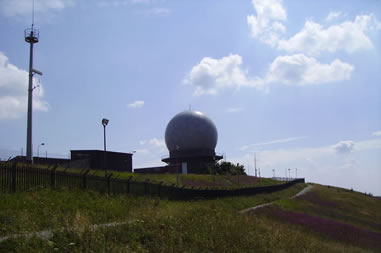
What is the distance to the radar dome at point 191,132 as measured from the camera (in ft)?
285

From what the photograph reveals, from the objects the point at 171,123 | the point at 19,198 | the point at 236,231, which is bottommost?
the point at 236,231

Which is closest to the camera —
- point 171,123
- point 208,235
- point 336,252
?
point 208,235

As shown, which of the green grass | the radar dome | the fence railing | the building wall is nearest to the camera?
the fence railing

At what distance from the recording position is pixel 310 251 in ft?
44.9

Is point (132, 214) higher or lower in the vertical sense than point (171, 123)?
lower

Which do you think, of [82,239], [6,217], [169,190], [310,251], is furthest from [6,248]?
[169,190]

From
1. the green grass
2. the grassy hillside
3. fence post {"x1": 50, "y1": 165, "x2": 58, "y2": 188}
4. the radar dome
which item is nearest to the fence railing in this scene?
fence post {"x1": 50, "y1": 165, "x2": 58, "y2": 188}

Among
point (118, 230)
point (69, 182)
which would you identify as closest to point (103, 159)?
point (69, 182)

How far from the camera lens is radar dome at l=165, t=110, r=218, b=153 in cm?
8694

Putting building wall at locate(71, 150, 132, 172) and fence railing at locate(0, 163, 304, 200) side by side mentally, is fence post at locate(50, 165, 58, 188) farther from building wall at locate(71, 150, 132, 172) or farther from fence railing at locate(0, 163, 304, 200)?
building wall at locate(71, 150, 132, 172)

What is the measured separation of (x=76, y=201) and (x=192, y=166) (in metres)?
68.1

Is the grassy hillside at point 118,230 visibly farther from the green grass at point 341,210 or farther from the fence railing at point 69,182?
the green grass at point 341,210

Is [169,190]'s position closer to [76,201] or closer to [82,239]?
[76,201]

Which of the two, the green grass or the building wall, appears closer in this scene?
the green grass
